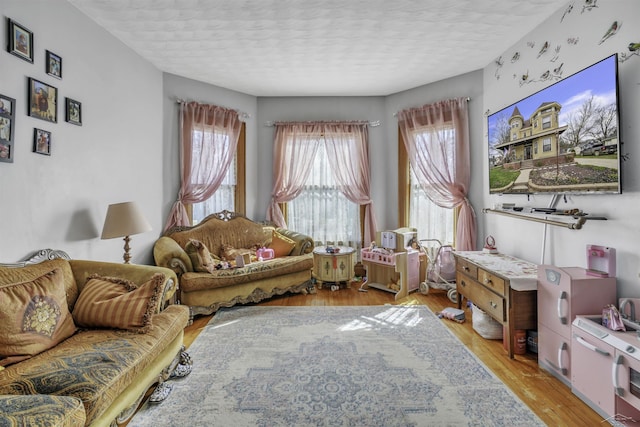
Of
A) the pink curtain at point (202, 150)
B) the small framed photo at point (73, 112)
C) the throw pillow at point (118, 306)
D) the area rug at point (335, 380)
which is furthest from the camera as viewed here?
the pink curtain at point (202, 150)

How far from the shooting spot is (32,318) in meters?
1.66

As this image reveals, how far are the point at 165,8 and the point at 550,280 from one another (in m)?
3.60

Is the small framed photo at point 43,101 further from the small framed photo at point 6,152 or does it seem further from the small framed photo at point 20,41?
the small framed photo at point 6,152

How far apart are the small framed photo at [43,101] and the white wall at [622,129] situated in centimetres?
399

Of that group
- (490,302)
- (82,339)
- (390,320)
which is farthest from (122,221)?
(490,302)

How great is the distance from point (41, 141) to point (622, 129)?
4.00 meters

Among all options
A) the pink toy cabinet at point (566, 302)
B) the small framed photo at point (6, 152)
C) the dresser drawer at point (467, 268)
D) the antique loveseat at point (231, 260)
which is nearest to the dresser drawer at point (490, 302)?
the dresser drawer at point (467, 268)

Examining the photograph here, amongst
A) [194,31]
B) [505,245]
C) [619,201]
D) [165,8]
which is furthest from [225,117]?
[619,201]

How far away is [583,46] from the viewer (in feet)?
7.74

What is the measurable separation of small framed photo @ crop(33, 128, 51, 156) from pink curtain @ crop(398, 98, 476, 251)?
Answer: 12.7 feet

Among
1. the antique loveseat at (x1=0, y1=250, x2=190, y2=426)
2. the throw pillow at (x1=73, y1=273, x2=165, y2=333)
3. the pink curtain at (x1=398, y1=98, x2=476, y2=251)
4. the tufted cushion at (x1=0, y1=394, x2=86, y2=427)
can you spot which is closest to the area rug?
the antique loveseat at (x1=0, y1=250, x2=190, y2=426)

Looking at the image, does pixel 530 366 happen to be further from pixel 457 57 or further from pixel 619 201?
pixel 457 57

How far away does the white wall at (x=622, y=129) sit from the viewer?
196cm

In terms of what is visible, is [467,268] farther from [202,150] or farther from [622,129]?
[202,150]
